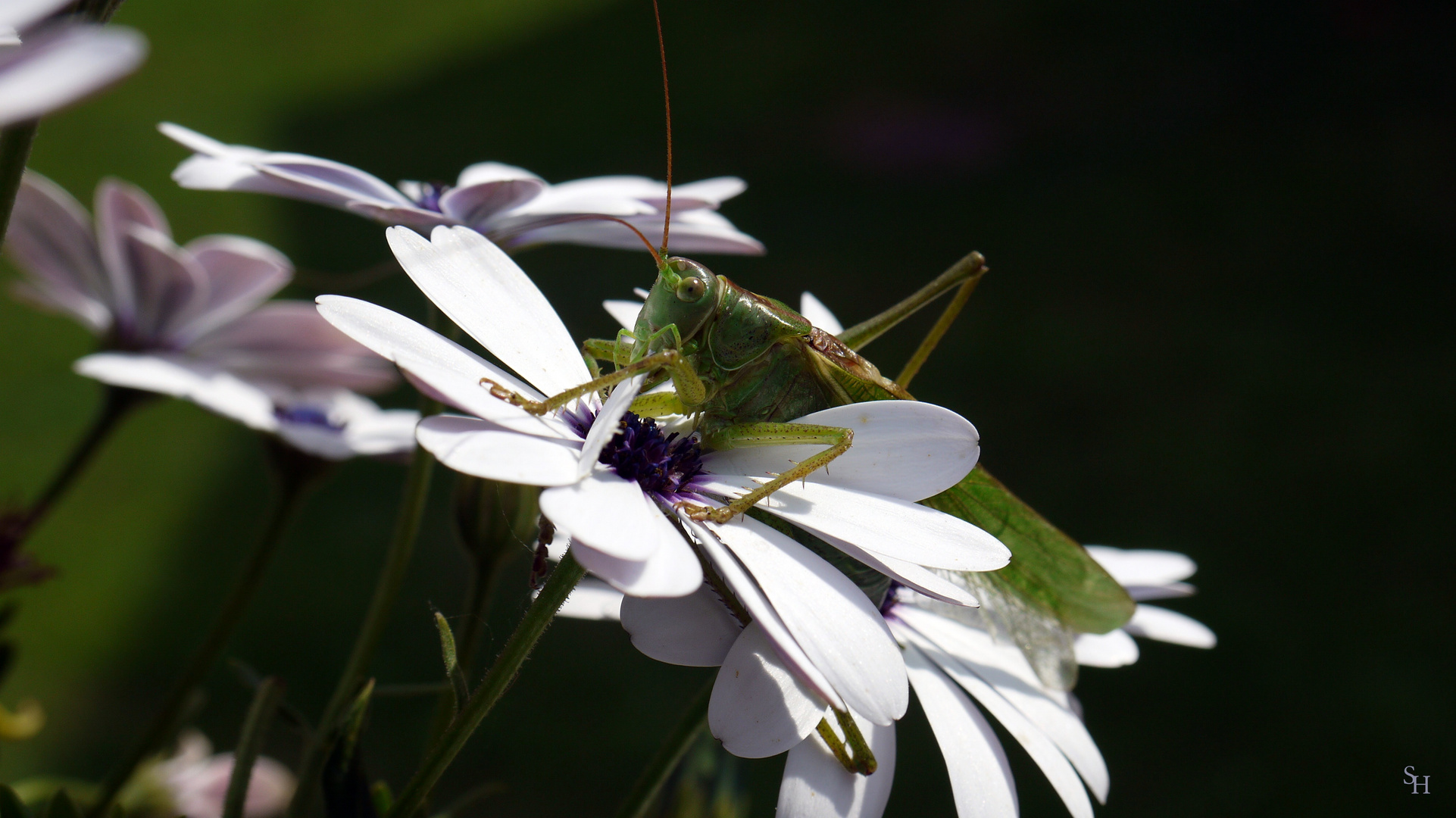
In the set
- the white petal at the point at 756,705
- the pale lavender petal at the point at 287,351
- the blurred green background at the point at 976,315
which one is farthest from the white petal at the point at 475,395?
the blurred green background at the point at 976,315

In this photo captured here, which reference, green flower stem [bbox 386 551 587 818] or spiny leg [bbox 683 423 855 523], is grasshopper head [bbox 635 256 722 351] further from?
green flower stem [bbox 386 551 587 818]

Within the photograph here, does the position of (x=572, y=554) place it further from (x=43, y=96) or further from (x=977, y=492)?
(x=977, y=492)

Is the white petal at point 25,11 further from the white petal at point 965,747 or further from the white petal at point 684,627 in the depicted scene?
the white petal at point 965,747

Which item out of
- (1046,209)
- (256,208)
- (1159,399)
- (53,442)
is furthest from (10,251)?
(1046,209)

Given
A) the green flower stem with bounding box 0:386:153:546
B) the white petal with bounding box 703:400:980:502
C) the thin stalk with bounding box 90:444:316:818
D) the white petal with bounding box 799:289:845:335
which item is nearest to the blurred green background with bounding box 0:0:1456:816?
the green flower stem with bounding box 0:386:153:546

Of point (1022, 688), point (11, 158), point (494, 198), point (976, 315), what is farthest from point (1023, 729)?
point (976, 315)

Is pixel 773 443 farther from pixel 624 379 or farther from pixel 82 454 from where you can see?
pixel 82 454
